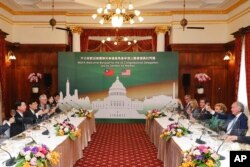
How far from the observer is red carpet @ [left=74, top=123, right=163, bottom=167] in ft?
22.7

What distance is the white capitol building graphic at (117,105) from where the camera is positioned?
12.6 m

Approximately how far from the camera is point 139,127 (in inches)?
460

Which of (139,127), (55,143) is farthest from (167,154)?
(139,127)

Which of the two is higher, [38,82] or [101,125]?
[38,82]

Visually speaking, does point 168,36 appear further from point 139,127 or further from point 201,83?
point 139,127

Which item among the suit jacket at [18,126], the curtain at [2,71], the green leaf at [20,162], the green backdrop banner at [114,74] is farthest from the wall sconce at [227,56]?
the green leaf at [20,162]

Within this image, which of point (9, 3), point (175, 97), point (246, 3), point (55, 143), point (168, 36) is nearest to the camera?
point (55, 143)

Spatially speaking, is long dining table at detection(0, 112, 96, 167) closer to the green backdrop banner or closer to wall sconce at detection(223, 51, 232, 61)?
the green backdrop banner

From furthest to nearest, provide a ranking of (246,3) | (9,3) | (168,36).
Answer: (168,36)
(9,3)
(246,3)

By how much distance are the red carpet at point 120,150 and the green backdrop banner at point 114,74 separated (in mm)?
1950

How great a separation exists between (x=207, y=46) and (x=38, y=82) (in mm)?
6684

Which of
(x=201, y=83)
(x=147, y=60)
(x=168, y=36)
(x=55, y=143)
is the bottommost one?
(x=55, y=143)

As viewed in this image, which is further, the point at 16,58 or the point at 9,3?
the point at 16,58

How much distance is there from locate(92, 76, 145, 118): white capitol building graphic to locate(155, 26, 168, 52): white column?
2.24 meters
